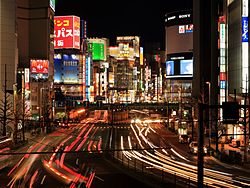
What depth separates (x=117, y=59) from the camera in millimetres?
147625

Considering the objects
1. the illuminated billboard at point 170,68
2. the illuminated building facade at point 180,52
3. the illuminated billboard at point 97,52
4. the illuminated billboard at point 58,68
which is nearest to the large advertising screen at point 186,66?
the illuminated building facade at point 180,52

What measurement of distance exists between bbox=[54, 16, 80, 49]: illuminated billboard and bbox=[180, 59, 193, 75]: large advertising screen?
27.0 metres

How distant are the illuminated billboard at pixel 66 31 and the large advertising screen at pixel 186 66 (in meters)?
27.0

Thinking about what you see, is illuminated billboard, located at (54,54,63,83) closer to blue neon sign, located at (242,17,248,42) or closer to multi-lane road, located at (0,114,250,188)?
blue neon sign, located at (242,17,248,42)

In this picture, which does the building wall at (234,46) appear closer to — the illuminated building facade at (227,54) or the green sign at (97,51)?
the illuminated building facade at (227,54)

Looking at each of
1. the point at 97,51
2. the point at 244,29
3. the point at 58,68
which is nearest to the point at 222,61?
the point at 244,29

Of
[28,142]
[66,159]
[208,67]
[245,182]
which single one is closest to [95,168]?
[66,159]

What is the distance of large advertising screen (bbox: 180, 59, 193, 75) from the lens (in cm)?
9544

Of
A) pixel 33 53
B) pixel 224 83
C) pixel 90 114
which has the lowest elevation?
pixel 90 114

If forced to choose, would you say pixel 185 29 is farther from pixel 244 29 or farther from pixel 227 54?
pixel 244 29

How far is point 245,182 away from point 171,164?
6.80m

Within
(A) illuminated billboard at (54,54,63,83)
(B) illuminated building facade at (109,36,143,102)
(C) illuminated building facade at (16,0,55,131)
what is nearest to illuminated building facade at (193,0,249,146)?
(C) illuminated building facade at (16,0,55,131)

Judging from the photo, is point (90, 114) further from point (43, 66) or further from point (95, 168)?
point (95, 168)

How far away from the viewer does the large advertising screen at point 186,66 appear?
95.4m
